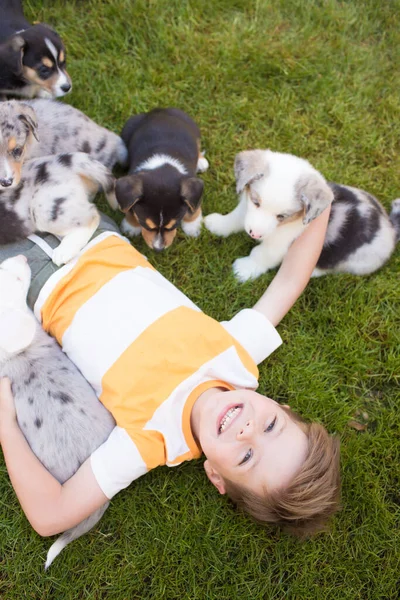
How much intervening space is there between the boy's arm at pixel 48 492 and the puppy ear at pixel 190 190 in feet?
6.07

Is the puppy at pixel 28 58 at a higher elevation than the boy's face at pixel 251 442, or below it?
higher

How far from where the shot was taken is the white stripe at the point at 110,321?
3.00 m

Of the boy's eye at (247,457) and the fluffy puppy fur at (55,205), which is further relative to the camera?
the fluffy puppy fur at (55,205)

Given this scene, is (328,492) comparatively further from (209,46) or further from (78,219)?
(209,46)

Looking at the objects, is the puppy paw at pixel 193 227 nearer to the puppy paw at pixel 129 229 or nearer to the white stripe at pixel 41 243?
the puppy paw at pixel 129 229

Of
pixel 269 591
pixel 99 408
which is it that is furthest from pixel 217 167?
pixel 269 591

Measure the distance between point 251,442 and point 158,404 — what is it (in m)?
0.59

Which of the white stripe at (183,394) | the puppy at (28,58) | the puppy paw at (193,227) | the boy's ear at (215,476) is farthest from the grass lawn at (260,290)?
the white stripe at (183,394)

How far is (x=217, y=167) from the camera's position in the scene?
4324 mm

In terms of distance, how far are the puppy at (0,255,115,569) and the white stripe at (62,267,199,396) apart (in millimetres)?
119

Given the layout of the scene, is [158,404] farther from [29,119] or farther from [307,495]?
[29,119]

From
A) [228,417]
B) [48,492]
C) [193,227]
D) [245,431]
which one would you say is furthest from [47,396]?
[193,227]

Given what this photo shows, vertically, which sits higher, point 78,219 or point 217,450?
point 78,219

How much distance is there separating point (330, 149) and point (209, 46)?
1459mm
